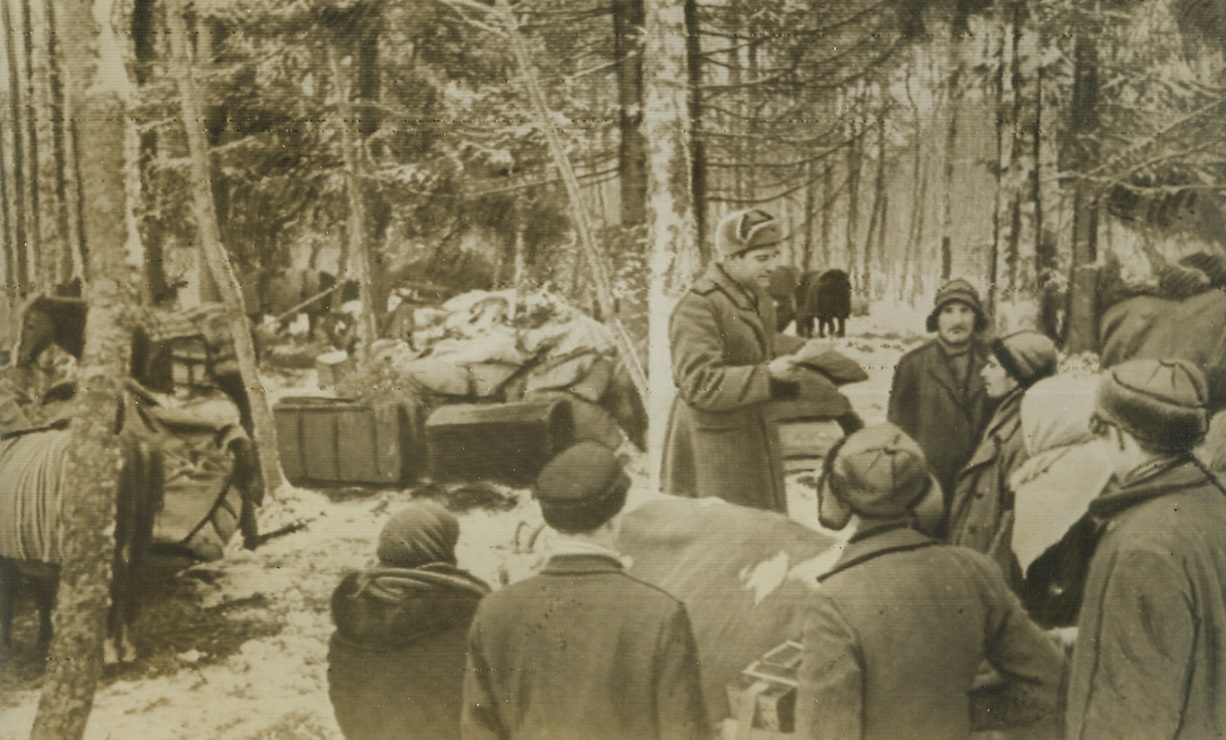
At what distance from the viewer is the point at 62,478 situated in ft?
11.1

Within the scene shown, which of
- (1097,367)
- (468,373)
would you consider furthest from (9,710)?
(1097,367)

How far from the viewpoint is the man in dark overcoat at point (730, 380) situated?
3.26m

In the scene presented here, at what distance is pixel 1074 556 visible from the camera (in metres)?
3.23

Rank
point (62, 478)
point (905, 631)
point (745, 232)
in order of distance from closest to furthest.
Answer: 1. point (905, 631)
2. point (745, 232)
3. point (62, 478)

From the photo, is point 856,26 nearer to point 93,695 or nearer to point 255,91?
point 255,91

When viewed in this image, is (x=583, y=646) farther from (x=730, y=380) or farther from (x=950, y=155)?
(x=950, y=155)

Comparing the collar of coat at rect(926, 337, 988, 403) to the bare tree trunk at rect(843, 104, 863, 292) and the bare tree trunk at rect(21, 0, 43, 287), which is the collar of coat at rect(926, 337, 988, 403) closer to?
the bare tree trunk at rect(843, 104, 863, 292)

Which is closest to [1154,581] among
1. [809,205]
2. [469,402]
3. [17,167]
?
[809,205]

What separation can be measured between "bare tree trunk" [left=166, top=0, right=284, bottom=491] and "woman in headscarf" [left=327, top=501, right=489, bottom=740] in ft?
1.85

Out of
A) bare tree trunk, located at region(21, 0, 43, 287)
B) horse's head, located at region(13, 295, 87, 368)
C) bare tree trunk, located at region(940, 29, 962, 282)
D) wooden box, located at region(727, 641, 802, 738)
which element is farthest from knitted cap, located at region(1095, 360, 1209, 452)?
bare tree trunk, located at region(21, 0, 43, 287)

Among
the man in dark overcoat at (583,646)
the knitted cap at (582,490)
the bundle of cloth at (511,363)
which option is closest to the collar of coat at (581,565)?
the man in dark overcoat at (583,646)

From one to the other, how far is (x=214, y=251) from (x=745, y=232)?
1869mm

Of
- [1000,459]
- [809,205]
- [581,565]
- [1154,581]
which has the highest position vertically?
[809,205]

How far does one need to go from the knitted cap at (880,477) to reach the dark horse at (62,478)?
2.05 metres
